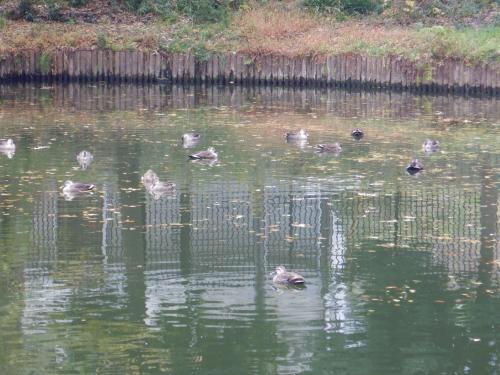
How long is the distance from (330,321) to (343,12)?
27812 mm

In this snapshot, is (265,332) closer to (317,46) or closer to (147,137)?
(147,137)

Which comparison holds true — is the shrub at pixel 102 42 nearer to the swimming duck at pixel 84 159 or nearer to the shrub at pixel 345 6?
the shrub at pixel 345 6

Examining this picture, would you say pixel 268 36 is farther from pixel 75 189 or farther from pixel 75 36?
pixel 75 189

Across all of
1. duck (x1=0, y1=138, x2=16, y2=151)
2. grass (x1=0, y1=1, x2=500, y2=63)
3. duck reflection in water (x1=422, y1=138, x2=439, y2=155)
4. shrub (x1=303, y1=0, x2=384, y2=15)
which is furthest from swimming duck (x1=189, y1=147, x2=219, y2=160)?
shrub (x1=303, y1=0, x2=384, y2=15)

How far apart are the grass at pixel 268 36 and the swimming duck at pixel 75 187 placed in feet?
55.5

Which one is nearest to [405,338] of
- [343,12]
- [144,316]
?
[144,316]

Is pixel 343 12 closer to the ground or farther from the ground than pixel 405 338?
farther from the ground

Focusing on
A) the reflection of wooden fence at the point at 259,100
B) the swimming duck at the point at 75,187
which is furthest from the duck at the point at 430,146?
the swimming duck at the point at 75,187

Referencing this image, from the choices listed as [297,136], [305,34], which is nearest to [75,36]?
[305,34]

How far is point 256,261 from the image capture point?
45.4ft

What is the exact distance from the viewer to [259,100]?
30.4 meters

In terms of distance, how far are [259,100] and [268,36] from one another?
17.9ft

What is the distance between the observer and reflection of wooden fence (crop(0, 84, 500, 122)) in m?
28.2

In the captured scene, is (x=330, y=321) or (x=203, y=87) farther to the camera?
(x=203, y=87)
